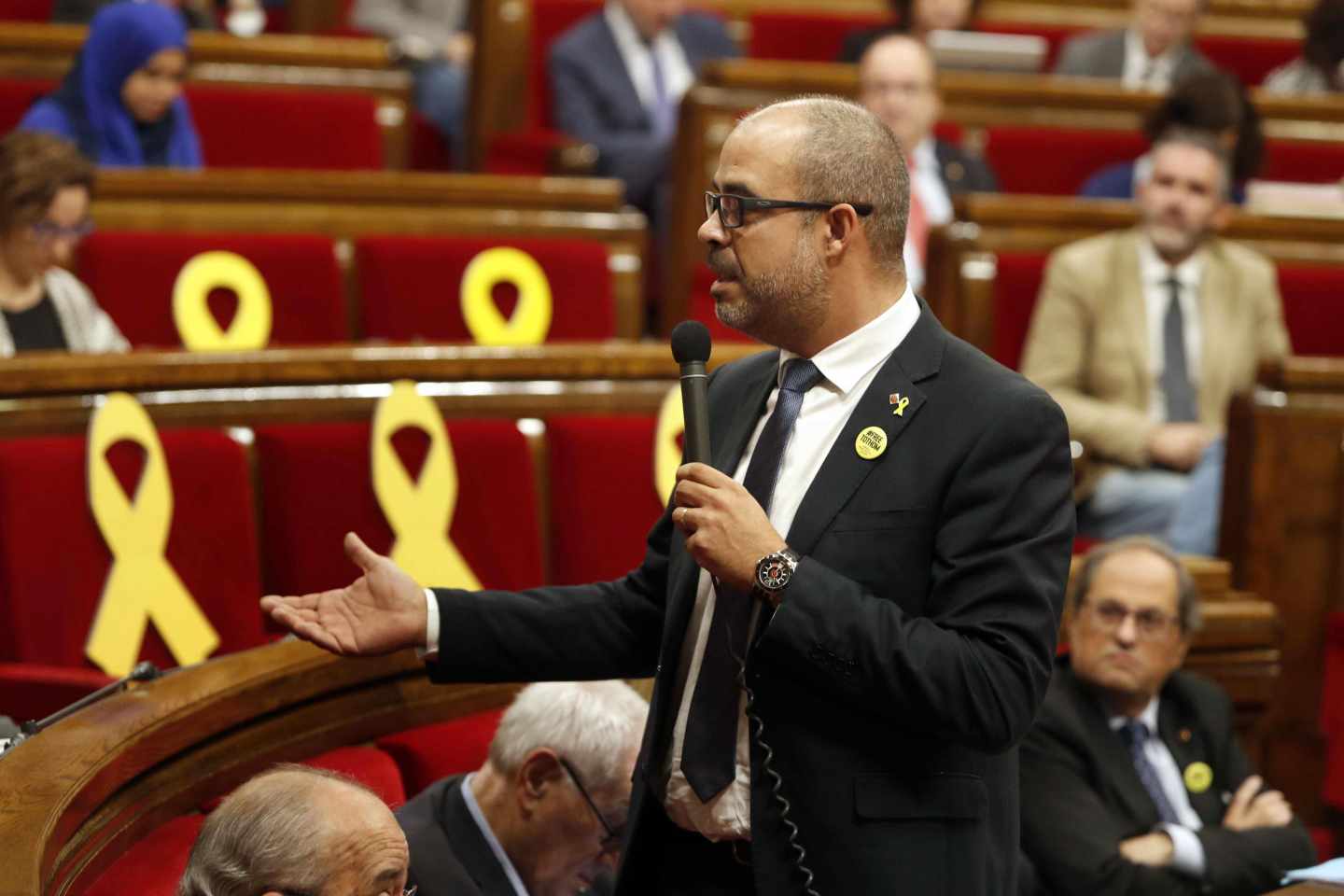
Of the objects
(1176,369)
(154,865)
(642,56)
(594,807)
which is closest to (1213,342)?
(1176,369)

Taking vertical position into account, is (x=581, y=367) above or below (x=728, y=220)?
below

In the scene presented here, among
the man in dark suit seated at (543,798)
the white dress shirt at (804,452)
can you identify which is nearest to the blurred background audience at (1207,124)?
the man in dark suit seated at (543,798)

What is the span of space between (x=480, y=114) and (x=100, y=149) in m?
0.57

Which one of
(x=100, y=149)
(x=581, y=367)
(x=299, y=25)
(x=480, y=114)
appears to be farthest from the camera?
(x=299, y=25)

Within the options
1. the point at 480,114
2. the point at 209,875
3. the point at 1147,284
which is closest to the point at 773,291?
the point at 209,875

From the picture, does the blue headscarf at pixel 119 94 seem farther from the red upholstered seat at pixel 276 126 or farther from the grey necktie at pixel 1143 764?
the grey necktie at pixel 1143 764

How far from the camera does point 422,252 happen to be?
5.57ft

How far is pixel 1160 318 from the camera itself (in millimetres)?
1768

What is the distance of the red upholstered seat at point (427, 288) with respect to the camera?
5.54 feet

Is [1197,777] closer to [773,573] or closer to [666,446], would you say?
[666,446]

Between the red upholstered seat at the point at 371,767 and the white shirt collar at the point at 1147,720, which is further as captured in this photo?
the white shirt collar at the point at 1147,720

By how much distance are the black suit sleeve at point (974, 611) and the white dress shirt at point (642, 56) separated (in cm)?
156

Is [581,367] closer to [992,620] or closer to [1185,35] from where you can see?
[992,620]

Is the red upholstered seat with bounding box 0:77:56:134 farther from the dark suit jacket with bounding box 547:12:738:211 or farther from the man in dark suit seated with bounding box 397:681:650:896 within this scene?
the man in dark suit seated with bounding box 397:681:650:896
